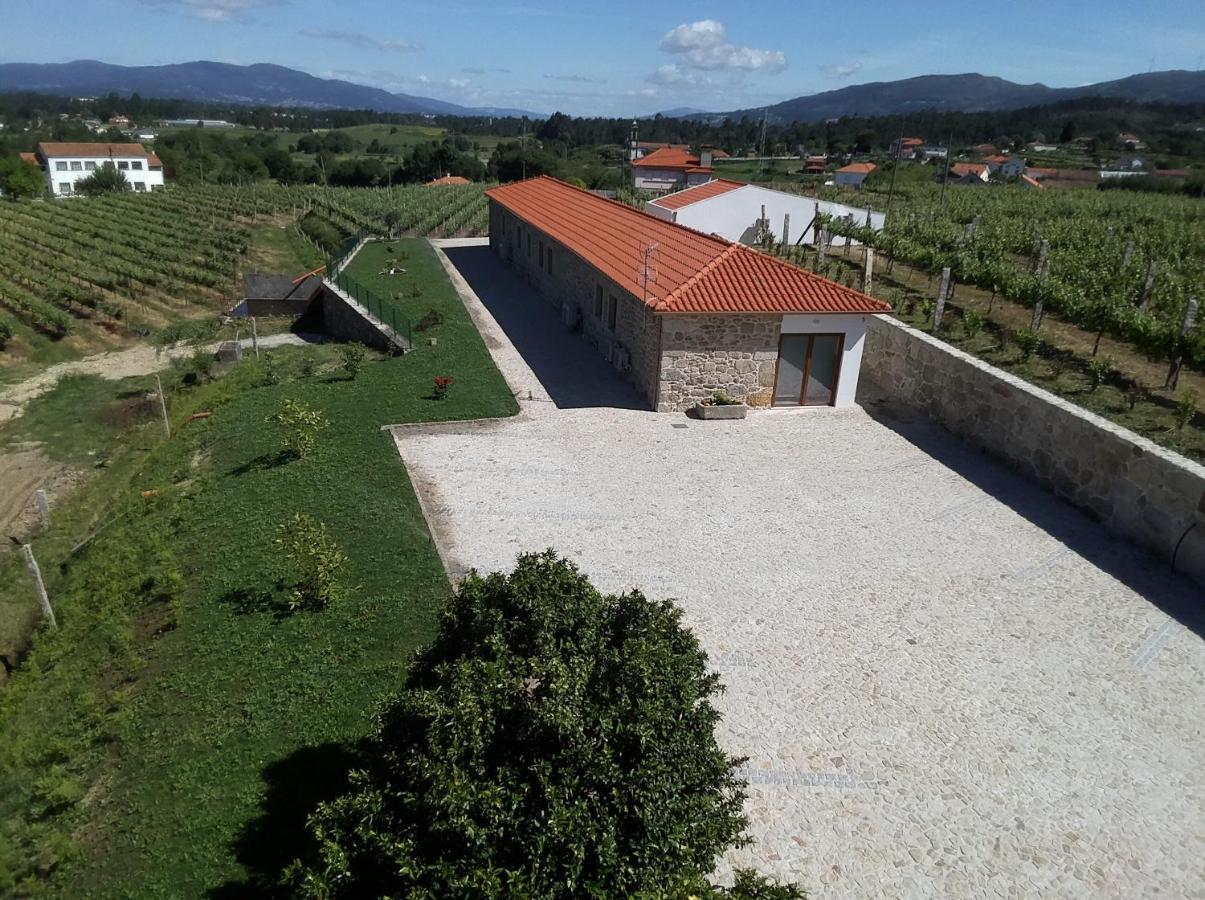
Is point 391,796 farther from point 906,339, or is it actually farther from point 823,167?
point 823,167

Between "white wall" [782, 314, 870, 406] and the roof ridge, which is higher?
the roof ridge

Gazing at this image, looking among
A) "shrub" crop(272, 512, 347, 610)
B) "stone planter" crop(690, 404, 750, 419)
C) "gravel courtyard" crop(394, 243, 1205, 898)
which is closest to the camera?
"gravel courtyard" crop(394, 243, 1205, 898)

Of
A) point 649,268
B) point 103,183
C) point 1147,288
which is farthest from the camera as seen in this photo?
point 103,183

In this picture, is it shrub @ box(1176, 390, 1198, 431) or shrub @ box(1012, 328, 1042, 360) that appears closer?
shrub @ box(1176, 390, 1198, 431)

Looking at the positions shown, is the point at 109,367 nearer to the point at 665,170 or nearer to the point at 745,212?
the point at 745,212

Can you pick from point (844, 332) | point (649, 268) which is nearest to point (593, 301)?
point (649, 268)

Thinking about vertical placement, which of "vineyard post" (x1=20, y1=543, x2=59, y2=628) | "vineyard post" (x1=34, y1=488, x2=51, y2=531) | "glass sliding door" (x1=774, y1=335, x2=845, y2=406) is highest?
"glass sliding door" (x1=774, y1=335, x2=845, y2=406)

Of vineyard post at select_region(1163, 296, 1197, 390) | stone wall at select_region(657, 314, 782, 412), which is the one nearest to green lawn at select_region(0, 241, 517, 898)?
stone wall at select_region(657, 314, 782, 412)

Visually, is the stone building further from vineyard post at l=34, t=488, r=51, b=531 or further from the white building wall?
the white building wall
